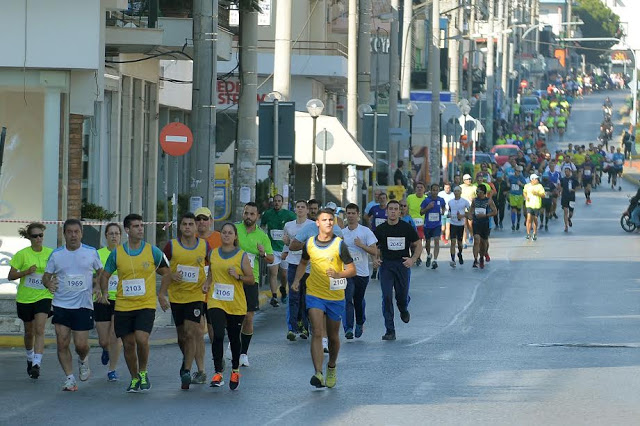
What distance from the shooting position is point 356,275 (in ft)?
65.4

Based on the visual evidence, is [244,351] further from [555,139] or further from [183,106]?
[555,139]

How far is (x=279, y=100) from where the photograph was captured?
95.7 ft

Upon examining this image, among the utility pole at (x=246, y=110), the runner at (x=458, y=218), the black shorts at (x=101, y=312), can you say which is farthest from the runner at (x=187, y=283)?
the runner at (x=458, y=218)

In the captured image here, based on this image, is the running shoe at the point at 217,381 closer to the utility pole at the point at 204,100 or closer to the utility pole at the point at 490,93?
the utility pole at the point at 204,100

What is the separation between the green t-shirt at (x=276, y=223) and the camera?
80.5 feet

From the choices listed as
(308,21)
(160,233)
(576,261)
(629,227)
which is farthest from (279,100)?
(308,21)

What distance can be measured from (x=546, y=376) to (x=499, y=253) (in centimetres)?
2073

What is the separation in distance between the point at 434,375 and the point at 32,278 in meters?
4.26

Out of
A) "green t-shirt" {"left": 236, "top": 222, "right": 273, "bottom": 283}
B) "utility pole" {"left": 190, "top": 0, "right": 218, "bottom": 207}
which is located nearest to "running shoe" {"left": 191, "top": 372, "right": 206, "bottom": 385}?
"green t-shirt" {"left": 236, "top": 222, "right": 273, "bottom": 283}

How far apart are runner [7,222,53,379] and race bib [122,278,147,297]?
1.86m

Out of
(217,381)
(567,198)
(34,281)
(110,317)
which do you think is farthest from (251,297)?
(567,198)

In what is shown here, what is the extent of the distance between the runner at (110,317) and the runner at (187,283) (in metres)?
0.77

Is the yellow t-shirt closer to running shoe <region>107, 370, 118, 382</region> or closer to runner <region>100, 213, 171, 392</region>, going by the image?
runner <region>100, 213, 171, 392</region>

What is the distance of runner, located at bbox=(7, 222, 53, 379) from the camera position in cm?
1661
